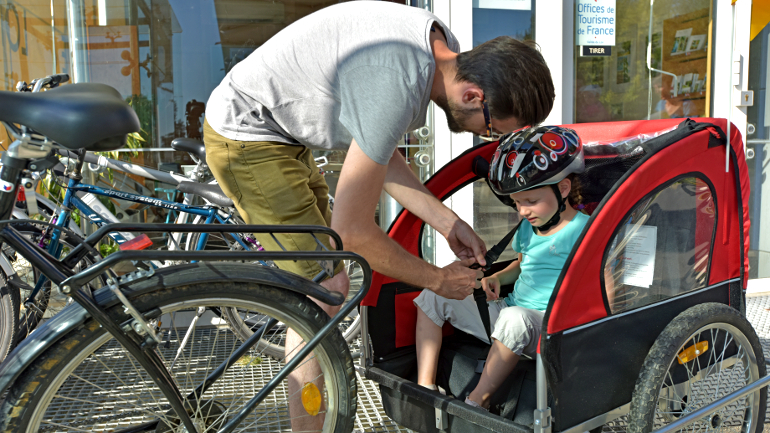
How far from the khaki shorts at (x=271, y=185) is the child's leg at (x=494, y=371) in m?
0.55

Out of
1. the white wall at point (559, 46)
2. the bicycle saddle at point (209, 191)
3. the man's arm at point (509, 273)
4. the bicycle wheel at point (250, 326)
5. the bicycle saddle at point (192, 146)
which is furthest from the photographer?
the white wall at point (559, 46)

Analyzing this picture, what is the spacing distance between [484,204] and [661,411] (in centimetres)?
209

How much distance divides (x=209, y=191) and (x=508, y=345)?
1.69 m

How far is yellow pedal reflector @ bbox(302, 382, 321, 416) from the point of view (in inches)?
60.9

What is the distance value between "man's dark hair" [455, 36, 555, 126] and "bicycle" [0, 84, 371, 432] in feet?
1.91

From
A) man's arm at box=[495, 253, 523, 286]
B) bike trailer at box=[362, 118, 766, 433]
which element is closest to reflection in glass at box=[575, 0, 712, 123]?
bike trailer at box=[362, 118, 766, 433]

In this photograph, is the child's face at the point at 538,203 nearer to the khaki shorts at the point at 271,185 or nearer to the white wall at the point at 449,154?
the khaki shorts at the point at 271,185

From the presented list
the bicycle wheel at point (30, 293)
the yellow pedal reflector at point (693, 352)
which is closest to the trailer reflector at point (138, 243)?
the bicycle wheel at point (30, 293)

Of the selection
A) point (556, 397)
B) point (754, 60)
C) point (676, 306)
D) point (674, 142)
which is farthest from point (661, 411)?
point (754, 60)

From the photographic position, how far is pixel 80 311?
1169 millimetres

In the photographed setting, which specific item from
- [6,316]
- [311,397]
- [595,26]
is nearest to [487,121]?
[311,397]

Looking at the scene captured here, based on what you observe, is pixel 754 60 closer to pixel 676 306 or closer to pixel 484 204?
pixel 484 204

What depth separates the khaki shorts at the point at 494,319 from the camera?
1746mm

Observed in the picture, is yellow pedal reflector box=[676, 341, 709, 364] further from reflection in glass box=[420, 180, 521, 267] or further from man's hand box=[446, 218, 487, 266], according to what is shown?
reflection in glass box=[420, 180, 521, 267]
